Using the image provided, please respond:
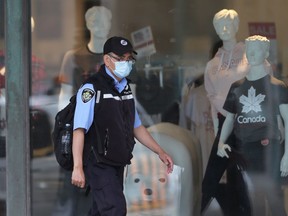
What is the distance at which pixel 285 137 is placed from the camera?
4914 millimetres


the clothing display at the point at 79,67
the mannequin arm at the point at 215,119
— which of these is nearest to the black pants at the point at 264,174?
the mannequin arm at the point at 215,119

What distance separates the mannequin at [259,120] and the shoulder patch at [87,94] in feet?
5.59

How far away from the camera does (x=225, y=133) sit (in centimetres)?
520

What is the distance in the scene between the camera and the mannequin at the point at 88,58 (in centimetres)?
551

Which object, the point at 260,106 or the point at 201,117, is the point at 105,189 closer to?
the point at 260,106

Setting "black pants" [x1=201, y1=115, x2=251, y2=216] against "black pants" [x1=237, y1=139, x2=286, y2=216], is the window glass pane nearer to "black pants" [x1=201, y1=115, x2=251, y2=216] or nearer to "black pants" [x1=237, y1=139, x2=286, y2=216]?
"black pants" [x1=201, y1=115, x2=251, y2=216]

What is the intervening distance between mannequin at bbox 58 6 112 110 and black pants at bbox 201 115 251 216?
1.24 metres

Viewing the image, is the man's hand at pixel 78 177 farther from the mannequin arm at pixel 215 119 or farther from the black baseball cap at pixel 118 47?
the mannequin arm at pixel 215 119

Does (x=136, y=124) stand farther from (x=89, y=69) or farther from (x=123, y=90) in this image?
(x=89, y=69)

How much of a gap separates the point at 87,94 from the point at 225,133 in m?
1.80

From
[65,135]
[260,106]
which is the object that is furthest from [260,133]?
[65,135]

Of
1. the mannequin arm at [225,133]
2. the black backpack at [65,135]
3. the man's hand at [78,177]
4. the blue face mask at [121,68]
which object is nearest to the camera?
the man's hand at [78,177]

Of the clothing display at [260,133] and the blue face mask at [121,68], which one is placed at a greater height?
the blue face mask at [121,68]

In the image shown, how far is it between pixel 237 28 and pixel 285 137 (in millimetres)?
1018
